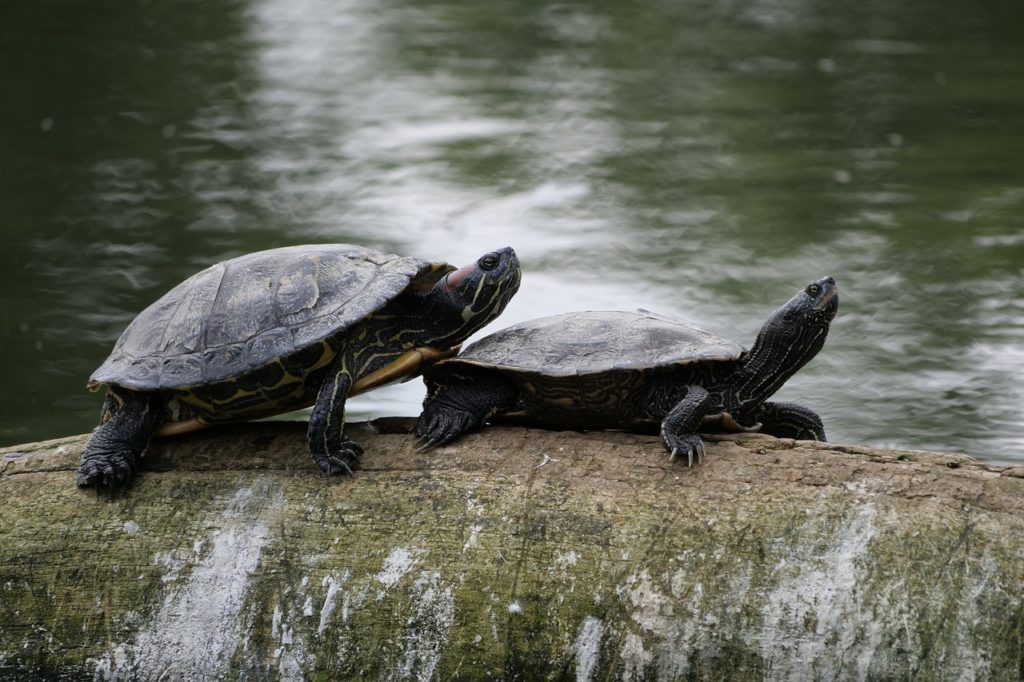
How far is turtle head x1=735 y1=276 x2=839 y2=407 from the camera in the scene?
3.30 meters

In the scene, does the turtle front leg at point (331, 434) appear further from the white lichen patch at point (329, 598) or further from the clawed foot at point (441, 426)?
the white lichen patch at point (329, 598)

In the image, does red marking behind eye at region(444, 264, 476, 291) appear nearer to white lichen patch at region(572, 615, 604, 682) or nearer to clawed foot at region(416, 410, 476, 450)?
clawed foot at region(416, 410, 476, 450)

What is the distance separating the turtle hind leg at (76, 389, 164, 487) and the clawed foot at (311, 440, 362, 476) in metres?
0.54

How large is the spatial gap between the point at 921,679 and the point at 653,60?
9875mm

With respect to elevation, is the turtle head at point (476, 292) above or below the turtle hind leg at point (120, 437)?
above

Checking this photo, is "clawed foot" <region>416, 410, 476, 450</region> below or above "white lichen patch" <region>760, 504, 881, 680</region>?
above

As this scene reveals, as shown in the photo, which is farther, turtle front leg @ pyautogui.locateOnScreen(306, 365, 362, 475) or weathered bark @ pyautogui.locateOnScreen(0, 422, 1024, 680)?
turtle front leg @ pyautogui.locateOnScreen(306, 365, 362, 475)

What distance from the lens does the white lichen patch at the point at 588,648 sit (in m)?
2.89

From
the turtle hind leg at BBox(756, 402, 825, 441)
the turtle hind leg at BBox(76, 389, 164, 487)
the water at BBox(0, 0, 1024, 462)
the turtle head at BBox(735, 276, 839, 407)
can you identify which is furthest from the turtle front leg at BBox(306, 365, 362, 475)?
the water at BBox(0, 0, 1024, 462)

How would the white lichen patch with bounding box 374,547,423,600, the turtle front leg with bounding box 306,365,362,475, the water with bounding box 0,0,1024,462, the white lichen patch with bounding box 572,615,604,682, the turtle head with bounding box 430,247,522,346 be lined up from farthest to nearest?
the water with bounding box 0,0,1024,462, the turtle head with bounding box 430,247,522,346, the turtle front leg with bounding box 306,365,362,475, the white lichen patch with bounding box 374,547,423,600, the white lichen patch with bounding box 572,615,604,682

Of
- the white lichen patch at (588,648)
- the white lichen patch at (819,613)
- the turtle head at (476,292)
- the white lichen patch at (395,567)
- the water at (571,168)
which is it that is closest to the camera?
the white lichen patch at (819,613)

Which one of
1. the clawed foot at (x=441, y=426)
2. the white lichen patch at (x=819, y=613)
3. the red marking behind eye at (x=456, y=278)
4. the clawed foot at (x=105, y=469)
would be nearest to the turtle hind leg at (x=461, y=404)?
the clawed foot at (x=441, y=426)

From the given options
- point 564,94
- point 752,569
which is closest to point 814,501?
point 752,569

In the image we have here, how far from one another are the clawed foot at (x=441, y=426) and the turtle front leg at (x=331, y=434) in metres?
0.18
